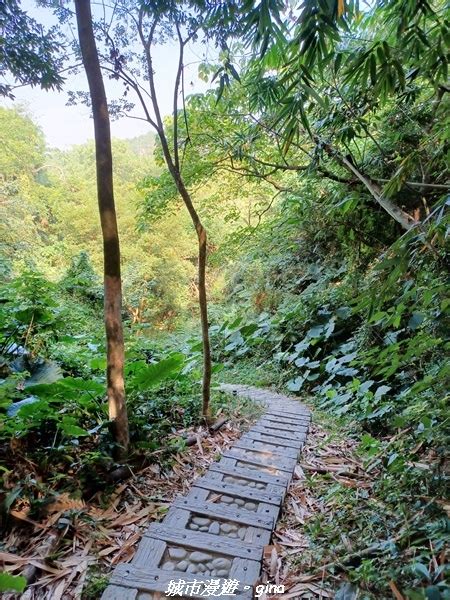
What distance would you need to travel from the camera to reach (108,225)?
2213 mm

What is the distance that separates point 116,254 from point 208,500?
166 cm

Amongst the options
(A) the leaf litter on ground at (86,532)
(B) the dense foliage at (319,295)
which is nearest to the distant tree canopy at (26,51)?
(B) the dense foliage at (319,295)

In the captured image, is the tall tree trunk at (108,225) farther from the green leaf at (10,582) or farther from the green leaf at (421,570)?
the green leaf at (421,570)

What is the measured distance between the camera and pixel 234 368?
695 cm

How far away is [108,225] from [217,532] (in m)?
1.92

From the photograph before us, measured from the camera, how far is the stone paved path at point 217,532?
1.48 m

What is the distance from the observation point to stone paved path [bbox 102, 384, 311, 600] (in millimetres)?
1479

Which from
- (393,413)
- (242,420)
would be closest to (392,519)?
(393,413)

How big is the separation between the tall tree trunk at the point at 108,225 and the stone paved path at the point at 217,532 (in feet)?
2.20

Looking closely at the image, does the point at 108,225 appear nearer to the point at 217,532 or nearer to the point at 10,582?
the point at 10,582

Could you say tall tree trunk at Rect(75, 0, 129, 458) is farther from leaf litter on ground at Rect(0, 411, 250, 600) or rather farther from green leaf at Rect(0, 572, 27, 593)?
green leaf at Rect(0, 572, 27, 593)

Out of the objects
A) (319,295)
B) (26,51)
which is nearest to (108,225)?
(26,51)

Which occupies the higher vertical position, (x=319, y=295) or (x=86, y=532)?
(x=319, y=295)

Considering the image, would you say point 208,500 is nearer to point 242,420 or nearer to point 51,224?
point 242,420
